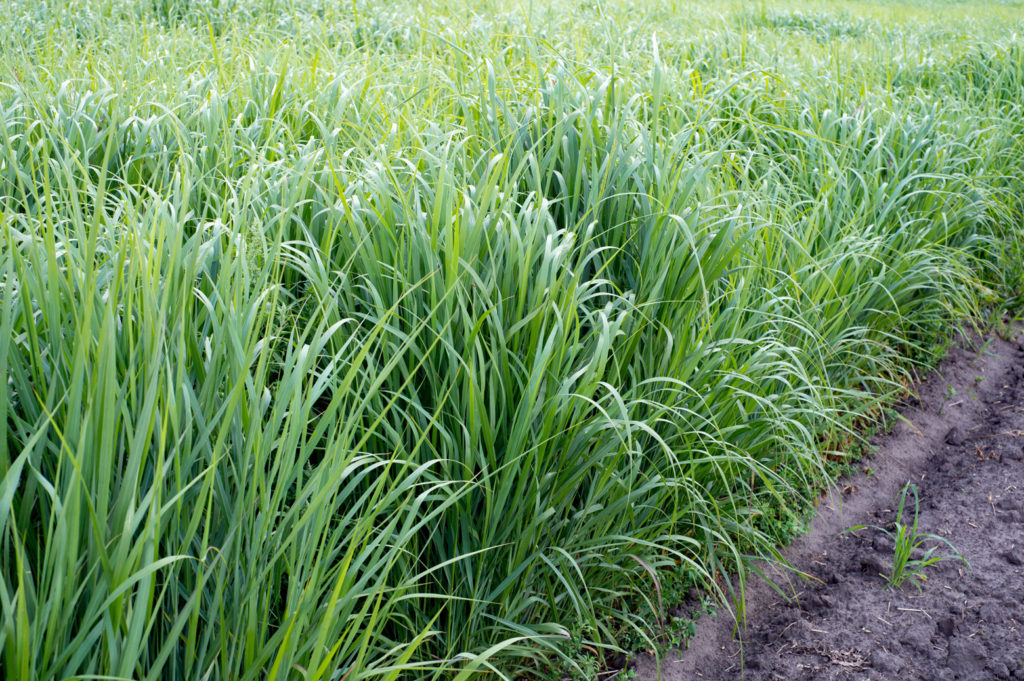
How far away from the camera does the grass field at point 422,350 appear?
46.6 inches

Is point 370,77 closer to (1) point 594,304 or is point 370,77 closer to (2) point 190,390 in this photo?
(1) point 594,304

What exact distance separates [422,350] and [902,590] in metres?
1.62

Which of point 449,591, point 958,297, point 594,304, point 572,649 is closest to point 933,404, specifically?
point 958,297

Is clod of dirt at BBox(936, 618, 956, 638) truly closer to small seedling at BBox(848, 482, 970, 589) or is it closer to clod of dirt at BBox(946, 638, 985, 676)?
clod of dirt at BBox(946, 638, 985, 676)

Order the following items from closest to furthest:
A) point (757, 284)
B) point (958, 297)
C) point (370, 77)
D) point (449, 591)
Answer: point (449, 591) → point (757, 284) → point (370, 77) → point (958, 297)

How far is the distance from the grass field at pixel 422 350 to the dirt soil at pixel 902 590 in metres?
0.14

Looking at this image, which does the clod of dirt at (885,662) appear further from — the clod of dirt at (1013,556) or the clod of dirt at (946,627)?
the clod of dirt at (1013,556)

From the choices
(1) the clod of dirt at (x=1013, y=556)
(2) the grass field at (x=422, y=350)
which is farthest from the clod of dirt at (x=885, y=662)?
(1) the clod of dirt at (x=1013, y=556)

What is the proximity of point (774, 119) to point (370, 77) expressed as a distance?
2.07 meters

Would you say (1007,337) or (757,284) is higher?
(757,284)

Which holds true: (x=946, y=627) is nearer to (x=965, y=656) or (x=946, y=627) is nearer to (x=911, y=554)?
(x=965, y=656)

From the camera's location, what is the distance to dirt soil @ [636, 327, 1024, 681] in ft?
6.62

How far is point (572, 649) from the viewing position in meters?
Result: 1.83

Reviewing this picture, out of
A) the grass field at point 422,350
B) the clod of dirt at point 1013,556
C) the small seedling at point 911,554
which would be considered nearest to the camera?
the grass field at point 422,350
